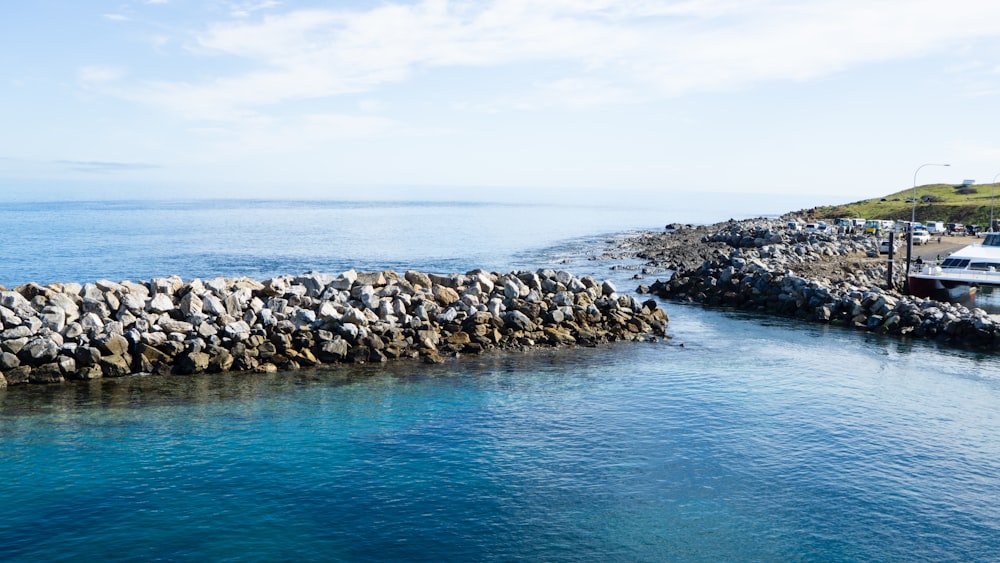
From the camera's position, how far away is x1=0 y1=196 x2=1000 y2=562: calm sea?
62.6 ft

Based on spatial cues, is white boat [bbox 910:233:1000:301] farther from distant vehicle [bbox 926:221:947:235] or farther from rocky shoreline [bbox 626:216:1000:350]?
distant vehicle [bbox 926:221:947:235]

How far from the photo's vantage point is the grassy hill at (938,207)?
127125 millimetres

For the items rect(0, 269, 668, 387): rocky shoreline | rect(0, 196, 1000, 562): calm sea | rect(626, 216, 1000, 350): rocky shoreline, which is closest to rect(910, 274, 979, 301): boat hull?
rect(626, 216, 1000, 350): rocky shoreline

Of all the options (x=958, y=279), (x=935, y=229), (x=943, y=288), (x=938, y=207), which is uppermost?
(x=938, y=207)

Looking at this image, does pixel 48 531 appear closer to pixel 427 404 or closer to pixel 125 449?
pixel 125 449

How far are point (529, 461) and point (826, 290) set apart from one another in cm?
3612

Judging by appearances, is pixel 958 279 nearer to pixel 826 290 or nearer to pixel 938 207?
pixel 826 290

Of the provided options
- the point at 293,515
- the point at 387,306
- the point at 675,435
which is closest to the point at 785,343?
the point at 675,435

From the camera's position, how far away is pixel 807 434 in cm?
2767

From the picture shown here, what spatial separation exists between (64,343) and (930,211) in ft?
458

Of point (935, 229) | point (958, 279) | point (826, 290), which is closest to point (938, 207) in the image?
point (935, 229)

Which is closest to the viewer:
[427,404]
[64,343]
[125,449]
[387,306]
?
[125,449]

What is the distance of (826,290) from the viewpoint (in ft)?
174

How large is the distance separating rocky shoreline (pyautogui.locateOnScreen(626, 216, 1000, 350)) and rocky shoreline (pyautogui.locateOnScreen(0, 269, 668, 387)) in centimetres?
1295
